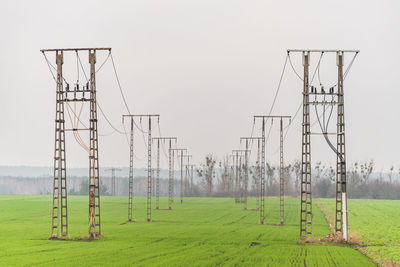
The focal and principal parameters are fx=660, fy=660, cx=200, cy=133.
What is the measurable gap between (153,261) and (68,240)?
12.3 m

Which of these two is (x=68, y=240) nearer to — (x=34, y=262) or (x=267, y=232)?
(x=34, y=262)

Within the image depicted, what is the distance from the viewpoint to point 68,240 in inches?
1559

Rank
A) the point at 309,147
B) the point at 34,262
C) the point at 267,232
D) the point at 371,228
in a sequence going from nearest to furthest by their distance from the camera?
the point at 34,262 → the point at 309,147 → the point at 267,232 → the point at 371,228

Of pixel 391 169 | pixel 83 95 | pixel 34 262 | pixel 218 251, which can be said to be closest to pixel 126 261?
pixel 34 262

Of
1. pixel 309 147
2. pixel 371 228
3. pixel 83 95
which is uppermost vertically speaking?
pixel 83 95

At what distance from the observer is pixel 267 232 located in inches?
1901

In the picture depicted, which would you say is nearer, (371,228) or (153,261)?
(153,261)

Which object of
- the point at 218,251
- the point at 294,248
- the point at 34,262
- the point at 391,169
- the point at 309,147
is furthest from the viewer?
the point at 391,169

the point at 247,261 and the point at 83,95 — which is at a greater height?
the point at 83,95

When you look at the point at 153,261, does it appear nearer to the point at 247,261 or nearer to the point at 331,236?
the point at 247,261

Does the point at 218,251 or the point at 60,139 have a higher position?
the point at 60,139

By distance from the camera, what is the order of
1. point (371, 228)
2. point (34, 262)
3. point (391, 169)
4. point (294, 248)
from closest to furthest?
point (34, 262) → point (294, 248) → point (371, 228) → point (391, 169)

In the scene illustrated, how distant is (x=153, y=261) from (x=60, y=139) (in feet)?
42.6

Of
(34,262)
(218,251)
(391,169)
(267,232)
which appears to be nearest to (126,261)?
(34,262)
